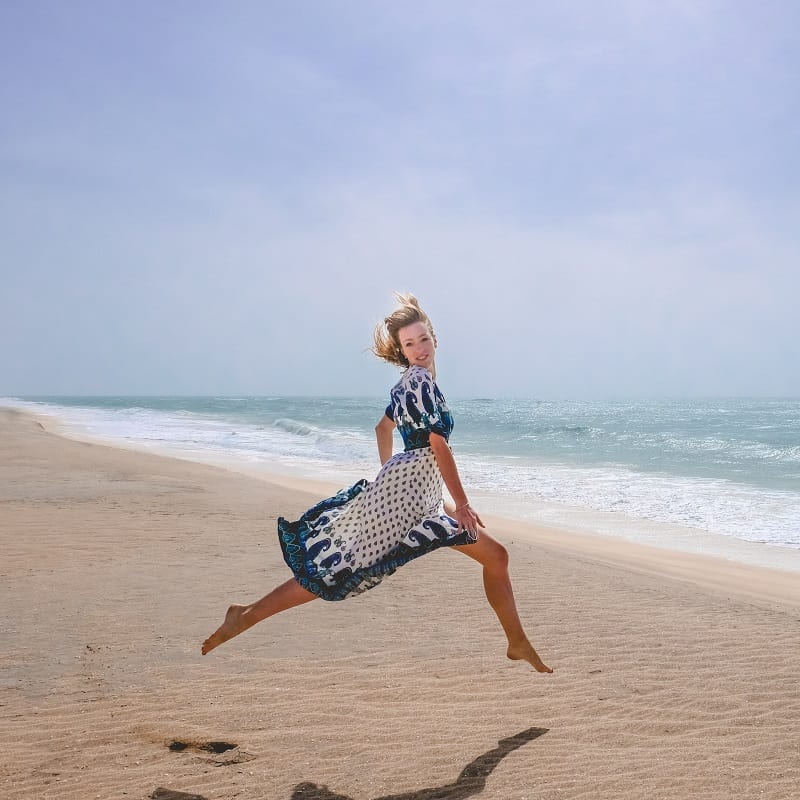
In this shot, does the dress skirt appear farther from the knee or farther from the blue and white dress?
the knee

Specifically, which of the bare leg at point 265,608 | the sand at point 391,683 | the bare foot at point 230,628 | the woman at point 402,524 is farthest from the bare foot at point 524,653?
the bare foot at point 230,628

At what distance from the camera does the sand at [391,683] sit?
3592 millimetres

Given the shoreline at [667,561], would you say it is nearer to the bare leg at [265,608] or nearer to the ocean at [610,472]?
the ocean at [610,472]

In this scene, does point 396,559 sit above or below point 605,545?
above

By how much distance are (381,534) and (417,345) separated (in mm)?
949

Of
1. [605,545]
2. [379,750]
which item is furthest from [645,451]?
[379,750]

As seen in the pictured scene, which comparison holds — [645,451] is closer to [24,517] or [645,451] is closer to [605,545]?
Result: [605,545]

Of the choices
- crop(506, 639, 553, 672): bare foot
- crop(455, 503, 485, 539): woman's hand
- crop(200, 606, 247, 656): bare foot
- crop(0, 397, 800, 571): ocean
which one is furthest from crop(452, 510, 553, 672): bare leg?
crop(0, 397, 800, 571): ocean

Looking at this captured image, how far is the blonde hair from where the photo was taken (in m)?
3.92

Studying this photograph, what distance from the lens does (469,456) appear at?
79.0 feet

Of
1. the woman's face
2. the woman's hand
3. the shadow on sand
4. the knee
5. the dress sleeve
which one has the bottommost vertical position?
the shadow on sand

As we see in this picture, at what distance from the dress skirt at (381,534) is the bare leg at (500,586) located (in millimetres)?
171

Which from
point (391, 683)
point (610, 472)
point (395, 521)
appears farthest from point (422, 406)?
point (610, 472)

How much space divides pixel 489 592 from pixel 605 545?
6877 millimetres
